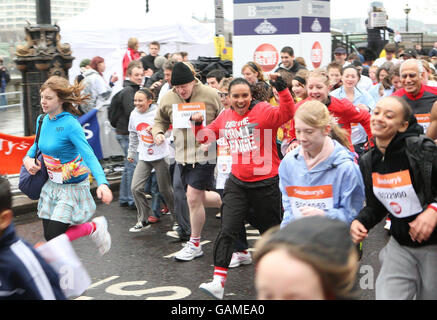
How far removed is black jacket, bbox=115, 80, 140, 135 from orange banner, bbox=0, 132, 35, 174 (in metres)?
1.37

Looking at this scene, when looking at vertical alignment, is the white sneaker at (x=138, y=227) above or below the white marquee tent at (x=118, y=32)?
below

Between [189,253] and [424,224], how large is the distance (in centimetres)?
347

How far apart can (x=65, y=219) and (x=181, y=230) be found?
8.38 feet

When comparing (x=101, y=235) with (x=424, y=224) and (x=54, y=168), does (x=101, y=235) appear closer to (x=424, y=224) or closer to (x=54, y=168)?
(x=54, y=168)

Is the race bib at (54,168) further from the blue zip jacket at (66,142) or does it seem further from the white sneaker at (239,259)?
the white sneaker at (239,259)

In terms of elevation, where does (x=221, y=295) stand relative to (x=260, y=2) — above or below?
below

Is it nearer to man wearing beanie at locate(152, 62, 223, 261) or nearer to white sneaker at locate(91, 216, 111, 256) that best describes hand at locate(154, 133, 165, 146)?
man wearing beanie at locate(152, 62, 223, 261)

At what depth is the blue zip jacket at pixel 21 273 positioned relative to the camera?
270 cm

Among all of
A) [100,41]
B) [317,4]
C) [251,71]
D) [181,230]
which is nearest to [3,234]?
[181,230]

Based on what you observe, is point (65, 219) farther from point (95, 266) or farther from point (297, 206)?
point (297, 206)

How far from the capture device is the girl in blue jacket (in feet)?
13.3

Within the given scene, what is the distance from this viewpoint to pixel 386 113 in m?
3.67

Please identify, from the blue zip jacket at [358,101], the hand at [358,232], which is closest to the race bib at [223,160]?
the blue zip jacket at [358,101]

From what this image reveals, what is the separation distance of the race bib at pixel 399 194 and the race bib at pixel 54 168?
2.66 meters
